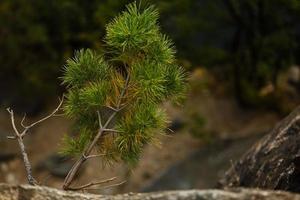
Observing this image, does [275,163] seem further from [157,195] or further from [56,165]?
[56,165]

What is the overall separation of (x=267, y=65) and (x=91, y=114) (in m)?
7.65

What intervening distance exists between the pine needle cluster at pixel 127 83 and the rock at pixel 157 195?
820 mm

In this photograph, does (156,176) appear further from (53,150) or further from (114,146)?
(114,146)

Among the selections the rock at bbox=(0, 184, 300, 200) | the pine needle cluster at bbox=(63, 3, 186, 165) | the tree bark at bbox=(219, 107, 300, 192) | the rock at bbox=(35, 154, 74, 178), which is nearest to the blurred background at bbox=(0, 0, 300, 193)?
the rock at bbox=(35, 154, 74, 178)

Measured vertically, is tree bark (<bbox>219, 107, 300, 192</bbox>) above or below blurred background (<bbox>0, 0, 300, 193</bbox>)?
below

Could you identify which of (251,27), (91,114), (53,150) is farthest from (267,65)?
(91,114)

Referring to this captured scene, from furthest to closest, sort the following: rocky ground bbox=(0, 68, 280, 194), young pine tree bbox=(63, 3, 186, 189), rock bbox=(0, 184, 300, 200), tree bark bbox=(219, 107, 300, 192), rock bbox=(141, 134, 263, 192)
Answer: rocky ground bbox=(0, 68, 280, 194) < rock bbox=(141, 134, 263, 192) < tree bark bbox=(219, 107, 300, 192) < young pine tree bbox=(63, 3, 186, 189) < rock bbox=(0, 184, 300, 200)

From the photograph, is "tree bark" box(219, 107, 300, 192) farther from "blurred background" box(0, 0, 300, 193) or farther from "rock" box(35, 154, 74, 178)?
"rock" box(35, 154, 74, 178)

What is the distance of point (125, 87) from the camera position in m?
4.33

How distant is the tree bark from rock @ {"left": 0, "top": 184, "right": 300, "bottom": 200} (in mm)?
1502

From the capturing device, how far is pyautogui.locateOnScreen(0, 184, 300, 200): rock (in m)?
3.26

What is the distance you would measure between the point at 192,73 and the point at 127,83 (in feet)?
26.6

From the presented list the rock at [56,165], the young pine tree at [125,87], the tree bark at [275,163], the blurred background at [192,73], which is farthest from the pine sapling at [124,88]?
the rock at [56,165]

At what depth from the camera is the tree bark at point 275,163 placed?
4859mm
